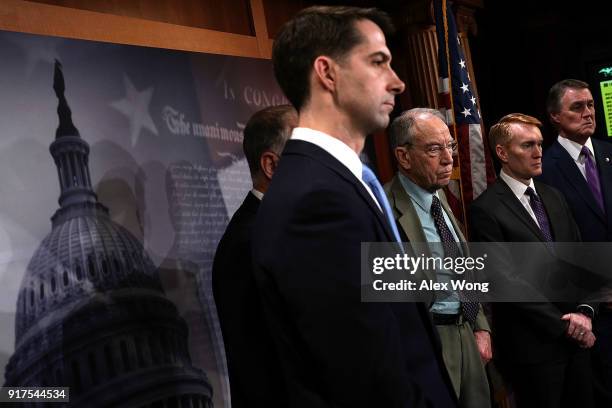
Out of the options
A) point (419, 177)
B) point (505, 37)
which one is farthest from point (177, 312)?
point (505, 37)

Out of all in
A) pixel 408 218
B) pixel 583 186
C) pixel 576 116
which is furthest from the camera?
pixel 576 116

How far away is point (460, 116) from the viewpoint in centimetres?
330

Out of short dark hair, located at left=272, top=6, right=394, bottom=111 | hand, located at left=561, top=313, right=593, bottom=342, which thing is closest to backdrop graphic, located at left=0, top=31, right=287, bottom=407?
short dark hair, located at left=272, top=6, right=394, bottom=111

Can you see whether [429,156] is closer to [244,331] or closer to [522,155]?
[522,155]

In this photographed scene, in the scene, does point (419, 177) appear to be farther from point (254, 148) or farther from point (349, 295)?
point (349, 295)

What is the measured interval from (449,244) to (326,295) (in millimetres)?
1281

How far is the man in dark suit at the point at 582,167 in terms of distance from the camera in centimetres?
291

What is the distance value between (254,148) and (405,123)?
2.93ft

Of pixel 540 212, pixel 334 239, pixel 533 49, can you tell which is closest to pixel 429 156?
pixel 540 212

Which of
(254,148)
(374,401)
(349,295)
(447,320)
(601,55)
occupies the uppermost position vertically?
(601,55)

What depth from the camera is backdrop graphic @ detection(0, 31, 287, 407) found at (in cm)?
188

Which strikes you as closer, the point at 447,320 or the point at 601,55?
the point at 447,320

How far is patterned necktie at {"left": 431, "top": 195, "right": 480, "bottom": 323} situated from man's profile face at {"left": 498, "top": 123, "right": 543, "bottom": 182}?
590mm

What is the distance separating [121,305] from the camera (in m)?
2.04
